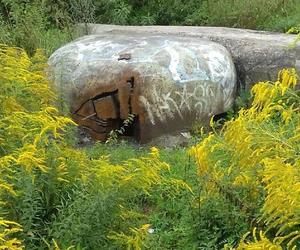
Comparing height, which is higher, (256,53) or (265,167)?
(265,167)

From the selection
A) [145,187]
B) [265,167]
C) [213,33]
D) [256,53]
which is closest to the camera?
[265,167]

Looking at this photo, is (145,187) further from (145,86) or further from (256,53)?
(256,53)

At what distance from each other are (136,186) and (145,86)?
8.96ft

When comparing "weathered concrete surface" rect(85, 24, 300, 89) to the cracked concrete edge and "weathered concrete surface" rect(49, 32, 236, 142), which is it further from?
"weathered concrete surface" rect(49, 32, 236, 142)

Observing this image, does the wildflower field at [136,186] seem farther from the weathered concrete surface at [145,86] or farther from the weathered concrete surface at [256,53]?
the weathered concrete surface at [256,53]

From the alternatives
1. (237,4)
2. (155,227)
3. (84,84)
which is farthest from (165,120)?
(237,4)

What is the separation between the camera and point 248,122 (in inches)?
142

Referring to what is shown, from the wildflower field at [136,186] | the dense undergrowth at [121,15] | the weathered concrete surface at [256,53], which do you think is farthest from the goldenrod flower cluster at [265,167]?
the dense undergrowth at [121,15]

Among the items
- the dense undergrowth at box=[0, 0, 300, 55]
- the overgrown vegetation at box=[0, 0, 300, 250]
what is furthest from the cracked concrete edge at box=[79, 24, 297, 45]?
the overgrown vegetation at box=[0, 0, 300, 250]

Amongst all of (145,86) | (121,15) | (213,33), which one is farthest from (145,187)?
(121,15)

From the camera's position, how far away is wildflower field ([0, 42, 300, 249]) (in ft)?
11.5

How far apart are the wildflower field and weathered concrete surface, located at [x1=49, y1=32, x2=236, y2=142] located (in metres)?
2.02

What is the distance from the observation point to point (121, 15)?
34.8ft

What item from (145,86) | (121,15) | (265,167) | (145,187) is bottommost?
(121,15)
